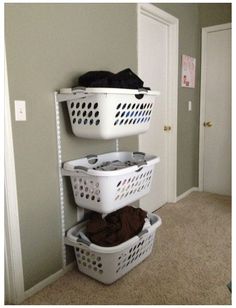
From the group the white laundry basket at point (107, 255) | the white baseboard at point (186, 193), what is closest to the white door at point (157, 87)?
the white baseboard at point (186, 193)

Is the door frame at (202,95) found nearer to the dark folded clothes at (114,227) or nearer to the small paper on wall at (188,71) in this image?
the small paper on wall at (188,71)

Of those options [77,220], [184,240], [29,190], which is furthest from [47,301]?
[184,240]

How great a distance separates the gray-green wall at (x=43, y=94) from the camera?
150 centimetres

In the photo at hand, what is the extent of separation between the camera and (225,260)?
2.00 metres

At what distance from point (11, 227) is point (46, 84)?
84 centimetres

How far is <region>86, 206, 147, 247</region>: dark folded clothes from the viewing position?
1.72 m

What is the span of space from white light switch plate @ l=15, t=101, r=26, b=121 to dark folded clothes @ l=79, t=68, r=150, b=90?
0.40m

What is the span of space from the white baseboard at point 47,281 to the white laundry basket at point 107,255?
0.28ft

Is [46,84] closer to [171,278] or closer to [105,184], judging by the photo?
[105,184]

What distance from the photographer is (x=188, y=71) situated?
3242 mm

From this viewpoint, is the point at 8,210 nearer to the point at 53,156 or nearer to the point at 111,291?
the point at 53,156

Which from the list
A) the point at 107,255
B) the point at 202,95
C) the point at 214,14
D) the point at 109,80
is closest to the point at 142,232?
the point at 107,255

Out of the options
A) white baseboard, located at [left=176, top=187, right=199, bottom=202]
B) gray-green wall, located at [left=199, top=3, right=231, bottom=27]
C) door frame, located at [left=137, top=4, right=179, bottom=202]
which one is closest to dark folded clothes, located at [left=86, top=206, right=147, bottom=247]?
door frame, located at [left=137, top=4, right=179, bottom=202]

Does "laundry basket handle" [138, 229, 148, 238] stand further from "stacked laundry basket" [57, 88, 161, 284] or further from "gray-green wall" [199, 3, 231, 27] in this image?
"gray-green wall" [199, 3, 231, 27]
